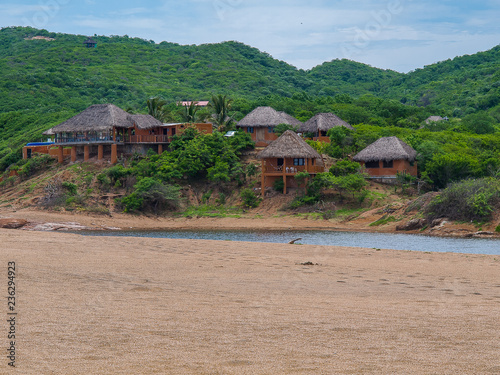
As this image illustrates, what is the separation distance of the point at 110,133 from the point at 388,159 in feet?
67.0

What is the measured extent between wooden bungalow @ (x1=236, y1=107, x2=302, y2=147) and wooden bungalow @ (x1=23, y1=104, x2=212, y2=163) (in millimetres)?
3466

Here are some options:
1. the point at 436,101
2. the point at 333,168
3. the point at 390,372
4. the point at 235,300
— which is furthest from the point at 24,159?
the point at 436,101

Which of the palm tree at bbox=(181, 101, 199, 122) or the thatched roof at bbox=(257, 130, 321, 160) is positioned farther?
the palm tree at bbox=(181, 101, 199, 122)

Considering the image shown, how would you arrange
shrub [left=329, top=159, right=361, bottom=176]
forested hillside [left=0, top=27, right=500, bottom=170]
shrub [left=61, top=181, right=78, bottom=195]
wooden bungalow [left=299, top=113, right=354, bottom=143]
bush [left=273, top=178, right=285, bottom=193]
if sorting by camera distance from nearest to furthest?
1. bush [left=273, top=178, right=285, bottom=193]
2. shrub [left=329, top=159, right=361, bottom=176]
3. shrub [left=61, top=181, right=78, bottom=195]
4. wooden bungalow [left=299, top=113, right=354, bottom=143]
5. forested hillside [left=0, top=27, right=500, bottom=170]

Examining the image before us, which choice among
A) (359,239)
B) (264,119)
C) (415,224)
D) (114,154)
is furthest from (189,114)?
(359,239)

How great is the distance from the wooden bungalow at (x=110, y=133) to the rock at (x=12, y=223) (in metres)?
14.6

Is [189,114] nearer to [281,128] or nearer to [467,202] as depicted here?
[281,128]

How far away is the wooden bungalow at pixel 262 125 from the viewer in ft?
166

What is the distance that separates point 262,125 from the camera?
50.5 metres

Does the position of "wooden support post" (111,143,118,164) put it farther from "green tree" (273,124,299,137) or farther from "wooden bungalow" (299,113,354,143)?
"wooden bungalow" (299,113,354,143)


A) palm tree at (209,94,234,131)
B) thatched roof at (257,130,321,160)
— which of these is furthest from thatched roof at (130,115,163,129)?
thatched roof at (257,130,321,160)

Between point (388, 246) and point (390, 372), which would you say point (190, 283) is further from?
point (388, 246)

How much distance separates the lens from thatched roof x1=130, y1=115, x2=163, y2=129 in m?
48.3

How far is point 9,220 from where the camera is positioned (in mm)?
33125
